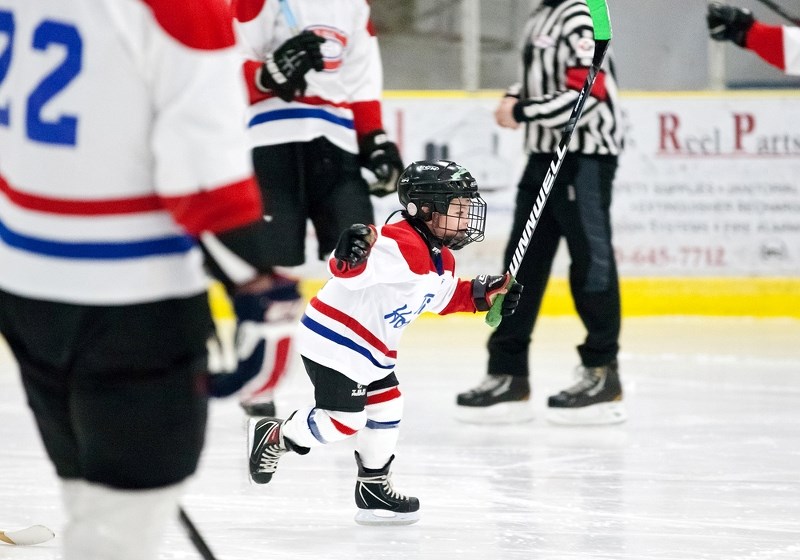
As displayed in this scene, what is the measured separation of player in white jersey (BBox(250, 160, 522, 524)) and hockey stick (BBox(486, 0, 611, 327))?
0.12 meters

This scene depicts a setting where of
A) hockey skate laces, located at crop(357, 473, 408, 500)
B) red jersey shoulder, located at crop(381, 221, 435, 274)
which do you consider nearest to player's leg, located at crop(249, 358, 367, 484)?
hockey skate laces, located at crop(357, 473, 408, 500)

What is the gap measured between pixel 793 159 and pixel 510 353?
2.52 metres

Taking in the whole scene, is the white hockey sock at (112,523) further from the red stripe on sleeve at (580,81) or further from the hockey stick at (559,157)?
the red stripe on sleeve at (580,81)

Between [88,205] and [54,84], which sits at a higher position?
[54,84]

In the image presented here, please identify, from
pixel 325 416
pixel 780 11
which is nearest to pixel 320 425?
pixel 325 416

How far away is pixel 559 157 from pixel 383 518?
998 millimetres

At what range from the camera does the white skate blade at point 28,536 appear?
97.7 inches

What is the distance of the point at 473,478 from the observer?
3.14m

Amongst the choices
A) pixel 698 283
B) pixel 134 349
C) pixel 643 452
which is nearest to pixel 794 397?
pixel 643 452

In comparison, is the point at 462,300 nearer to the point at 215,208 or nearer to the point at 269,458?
the point at 269,458

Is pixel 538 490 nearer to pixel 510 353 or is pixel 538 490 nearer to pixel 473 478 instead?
pixel 473 478

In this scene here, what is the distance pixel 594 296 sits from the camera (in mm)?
3803

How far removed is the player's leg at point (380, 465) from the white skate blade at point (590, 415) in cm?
112

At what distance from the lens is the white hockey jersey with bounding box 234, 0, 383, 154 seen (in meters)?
3.39
